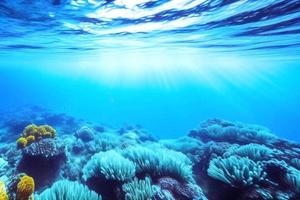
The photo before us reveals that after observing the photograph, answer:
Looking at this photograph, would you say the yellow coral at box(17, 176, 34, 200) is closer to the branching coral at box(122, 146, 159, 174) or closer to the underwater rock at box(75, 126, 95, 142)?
the branching coral at box(122, 146, 159, 174)

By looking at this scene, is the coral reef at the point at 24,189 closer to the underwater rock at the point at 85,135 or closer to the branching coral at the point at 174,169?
the branching coral at the point at 174,169

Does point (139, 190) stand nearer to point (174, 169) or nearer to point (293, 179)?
point (174, 169)

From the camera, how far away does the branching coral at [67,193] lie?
4.15m

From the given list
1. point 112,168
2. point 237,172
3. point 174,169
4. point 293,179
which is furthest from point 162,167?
point 293,179

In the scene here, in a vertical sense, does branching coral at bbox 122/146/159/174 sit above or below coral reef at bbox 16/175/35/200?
below

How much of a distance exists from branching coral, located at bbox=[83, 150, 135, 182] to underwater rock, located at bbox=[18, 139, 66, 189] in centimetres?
220

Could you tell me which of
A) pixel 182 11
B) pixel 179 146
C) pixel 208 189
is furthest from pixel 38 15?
pixel 208 189

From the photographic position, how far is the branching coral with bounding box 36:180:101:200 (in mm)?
4149

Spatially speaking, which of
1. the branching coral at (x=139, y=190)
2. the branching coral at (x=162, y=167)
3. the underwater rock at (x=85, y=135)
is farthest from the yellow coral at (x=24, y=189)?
the underwater rock at (x=85, y=135)

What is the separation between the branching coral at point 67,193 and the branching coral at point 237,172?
2579mm

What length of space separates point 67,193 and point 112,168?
1.02 metres

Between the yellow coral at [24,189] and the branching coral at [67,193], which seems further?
the branching coral at [67,193]

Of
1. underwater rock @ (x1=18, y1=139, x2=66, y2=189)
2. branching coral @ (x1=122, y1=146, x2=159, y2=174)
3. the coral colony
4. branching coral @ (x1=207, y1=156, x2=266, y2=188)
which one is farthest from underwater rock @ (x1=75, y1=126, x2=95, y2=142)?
branching coral @ (x1=207, y1=156, x2=266, y2=188)

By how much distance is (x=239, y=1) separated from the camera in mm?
8008
